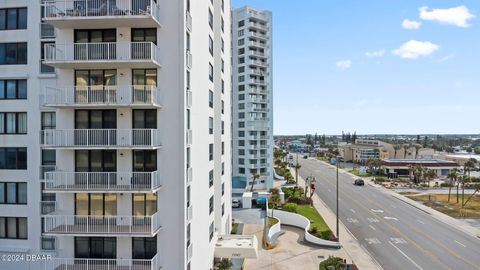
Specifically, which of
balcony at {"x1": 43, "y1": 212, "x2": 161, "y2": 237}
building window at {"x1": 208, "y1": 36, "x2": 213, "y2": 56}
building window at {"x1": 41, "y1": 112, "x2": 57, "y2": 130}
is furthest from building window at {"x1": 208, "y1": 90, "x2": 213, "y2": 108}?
balcony at {"x1": 43, "y1": 212, "x2": 161, "y2": 237}

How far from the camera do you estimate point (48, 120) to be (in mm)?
23062

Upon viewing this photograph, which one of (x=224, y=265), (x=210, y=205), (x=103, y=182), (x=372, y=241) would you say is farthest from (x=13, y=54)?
(x=372, y=241)

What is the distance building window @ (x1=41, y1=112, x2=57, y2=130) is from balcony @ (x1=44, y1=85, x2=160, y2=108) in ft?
14.5

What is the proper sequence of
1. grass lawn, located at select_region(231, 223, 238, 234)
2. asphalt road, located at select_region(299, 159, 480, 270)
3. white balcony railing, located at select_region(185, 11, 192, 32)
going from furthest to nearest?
grass lawn, located at select_region(231, 223, 238, 234) < asphalt road, located at select_region(299, 159, 480, 270) < white balcony railing, located at select_region(185, 11, 192, 32)

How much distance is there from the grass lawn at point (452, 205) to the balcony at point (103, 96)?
177 ft

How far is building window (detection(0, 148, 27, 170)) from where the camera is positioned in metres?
23.2

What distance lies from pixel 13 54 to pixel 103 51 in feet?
29.1

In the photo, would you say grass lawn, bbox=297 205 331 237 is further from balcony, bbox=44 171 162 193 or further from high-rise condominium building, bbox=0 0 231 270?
balcony, bbox=44 171 162 193

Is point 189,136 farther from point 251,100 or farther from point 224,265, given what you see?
point 251,100

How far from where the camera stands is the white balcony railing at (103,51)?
1875 cm

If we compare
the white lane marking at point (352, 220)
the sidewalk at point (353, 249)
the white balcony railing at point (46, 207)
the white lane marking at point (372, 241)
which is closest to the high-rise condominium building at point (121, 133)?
the white balcony railing at point (46, 207)

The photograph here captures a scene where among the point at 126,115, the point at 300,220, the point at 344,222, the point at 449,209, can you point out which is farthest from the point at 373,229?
the point at 126,115

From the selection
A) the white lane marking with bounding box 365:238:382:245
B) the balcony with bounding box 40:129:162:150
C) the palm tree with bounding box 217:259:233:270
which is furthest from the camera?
the white lane marking with bounding box 365:238:382:245

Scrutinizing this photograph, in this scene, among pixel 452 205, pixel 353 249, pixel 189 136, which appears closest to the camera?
pixel 189 136
